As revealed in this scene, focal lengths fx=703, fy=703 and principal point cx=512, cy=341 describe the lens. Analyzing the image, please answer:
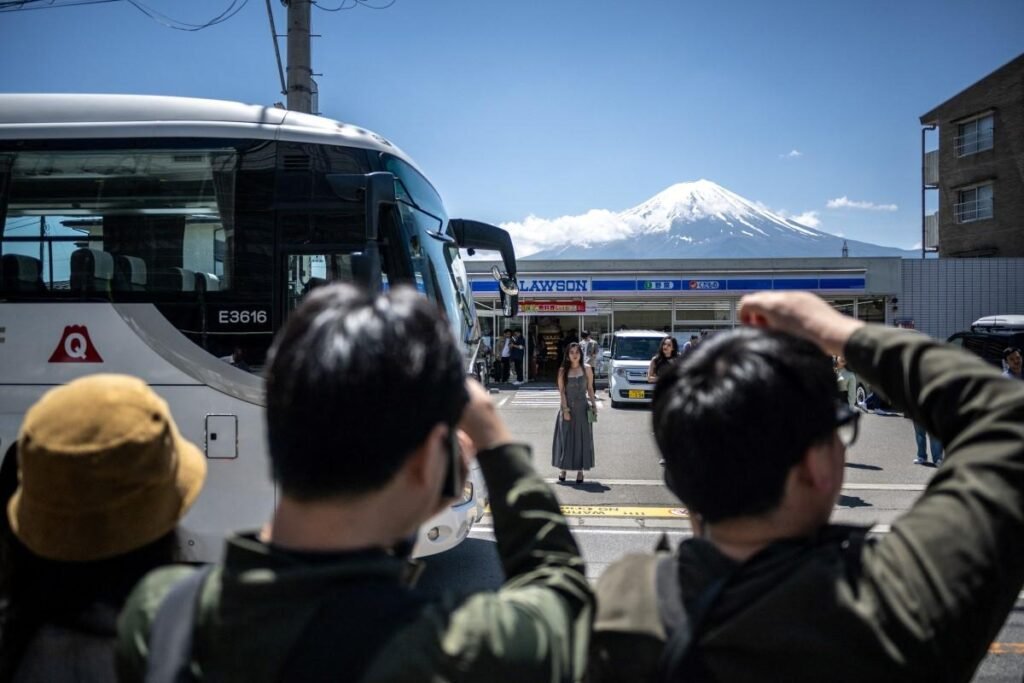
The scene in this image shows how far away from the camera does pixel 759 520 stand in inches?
44.1

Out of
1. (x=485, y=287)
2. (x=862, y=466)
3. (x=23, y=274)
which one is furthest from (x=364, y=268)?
(x=485, y=287)

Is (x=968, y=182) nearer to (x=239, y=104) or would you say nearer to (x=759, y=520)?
(x=239, y=104)

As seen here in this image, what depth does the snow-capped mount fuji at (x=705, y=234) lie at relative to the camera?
423 feet

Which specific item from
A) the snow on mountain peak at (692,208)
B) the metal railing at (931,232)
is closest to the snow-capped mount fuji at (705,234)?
the snow on mountain peak at (692,208)

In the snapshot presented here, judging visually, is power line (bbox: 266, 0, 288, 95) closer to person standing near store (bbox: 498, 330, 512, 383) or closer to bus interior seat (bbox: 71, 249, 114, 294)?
bus interior seat (bbox: 71, 249, 114, 294)

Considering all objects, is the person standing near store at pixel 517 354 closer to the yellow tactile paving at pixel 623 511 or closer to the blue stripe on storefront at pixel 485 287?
the blue stripe on storefront at pixel 485 287

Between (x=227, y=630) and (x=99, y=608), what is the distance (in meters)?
0.49

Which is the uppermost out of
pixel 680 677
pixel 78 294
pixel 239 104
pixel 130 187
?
pixel 239 104

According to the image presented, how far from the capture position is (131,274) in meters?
4.83

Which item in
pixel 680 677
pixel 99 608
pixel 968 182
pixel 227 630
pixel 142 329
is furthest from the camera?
pixel 968 182

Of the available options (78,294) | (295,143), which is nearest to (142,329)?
(78,294)

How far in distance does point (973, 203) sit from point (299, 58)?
112ft

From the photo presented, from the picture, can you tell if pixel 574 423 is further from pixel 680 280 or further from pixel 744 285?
pixel 744 285

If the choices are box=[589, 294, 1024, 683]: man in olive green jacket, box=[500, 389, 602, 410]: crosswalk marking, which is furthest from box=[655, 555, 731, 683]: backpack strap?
box=[500, 389, 602, 410]: crosswalk marking
